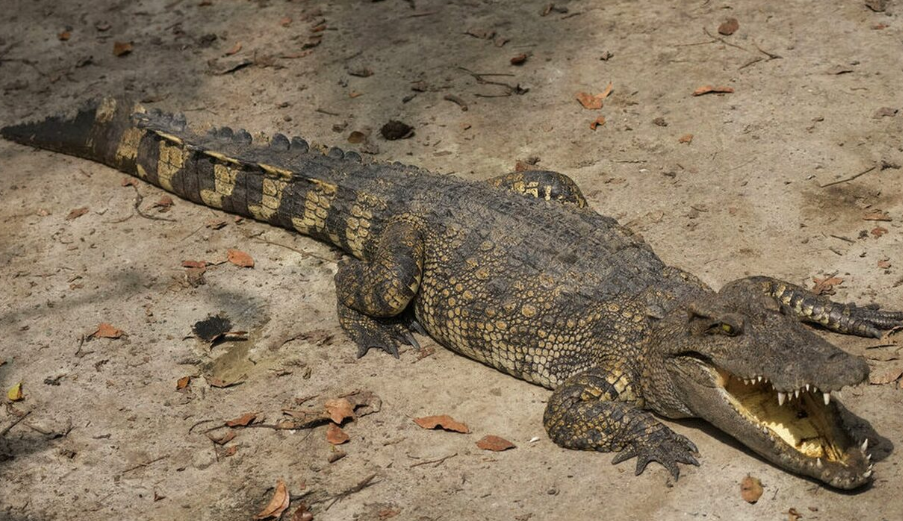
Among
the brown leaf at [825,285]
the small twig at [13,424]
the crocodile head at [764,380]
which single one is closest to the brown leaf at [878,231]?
the brown leaf at [825,285]

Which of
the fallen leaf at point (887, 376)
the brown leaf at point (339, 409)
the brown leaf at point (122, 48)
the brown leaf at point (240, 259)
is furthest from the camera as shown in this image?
the brown leaf at point (122, 48)

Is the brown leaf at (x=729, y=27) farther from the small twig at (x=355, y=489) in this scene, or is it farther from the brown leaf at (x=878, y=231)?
the small twig at (x=355, y=489)

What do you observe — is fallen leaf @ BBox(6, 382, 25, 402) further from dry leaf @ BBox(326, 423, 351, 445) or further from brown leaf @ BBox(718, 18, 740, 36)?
brown leaf @ BBox(718, 18, 740, 36)

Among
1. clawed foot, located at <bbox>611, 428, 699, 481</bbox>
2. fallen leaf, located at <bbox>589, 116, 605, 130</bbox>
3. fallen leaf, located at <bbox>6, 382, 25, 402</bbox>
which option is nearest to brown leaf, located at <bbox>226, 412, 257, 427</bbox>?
fallen leaf, located at <bbox>6, 382, 25, 402</bbox>

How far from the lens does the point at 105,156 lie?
756cm

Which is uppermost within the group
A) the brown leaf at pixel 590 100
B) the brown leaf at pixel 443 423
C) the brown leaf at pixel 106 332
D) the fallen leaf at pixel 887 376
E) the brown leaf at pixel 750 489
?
the brown leaf at pixel 590 100

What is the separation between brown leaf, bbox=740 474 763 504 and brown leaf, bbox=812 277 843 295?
5.13ft

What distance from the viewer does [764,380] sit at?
14.5 feet

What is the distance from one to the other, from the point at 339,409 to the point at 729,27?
5.00 meters

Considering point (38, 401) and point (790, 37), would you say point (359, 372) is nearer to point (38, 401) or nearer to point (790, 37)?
point (38, 401)

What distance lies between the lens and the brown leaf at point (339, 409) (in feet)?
17.3

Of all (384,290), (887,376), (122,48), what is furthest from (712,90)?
(122,48)

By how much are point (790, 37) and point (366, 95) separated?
11.5ft

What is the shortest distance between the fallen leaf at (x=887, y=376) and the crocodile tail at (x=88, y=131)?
208 inches
